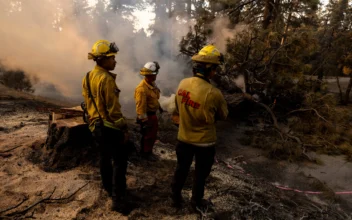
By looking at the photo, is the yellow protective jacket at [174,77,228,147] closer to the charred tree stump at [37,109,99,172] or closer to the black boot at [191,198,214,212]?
the black boot at [191,198,214,212]

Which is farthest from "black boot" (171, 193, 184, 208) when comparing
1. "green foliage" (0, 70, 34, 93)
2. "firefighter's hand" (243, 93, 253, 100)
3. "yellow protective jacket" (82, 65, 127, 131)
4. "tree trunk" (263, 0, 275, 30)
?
"green foliage" (0, 70, 34, 93)

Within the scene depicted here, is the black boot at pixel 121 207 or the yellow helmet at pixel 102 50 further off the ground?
the yellow helmet at pixel 102 50

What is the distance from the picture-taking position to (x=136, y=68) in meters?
13.5

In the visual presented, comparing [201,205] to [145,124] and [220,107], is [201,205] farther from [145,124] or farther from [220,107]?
[145,124]

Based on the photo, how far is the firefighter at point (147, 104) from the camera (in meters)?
3.95

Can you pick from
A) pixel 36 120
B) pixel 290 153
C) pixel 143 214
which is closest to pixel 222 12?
pixel 290 153

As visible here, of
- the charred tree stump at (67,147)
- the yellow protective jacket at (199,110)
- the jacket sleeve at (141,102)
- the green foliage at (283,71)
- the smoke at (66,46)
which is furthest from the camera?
the smoke at (66,46)

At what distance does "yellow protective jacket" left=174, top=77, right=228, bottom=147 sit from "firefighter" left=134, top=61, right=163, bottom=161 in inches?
53.3

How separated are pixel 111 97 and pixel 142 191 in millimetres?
1477

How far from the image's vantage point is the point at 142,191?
3.26 meters

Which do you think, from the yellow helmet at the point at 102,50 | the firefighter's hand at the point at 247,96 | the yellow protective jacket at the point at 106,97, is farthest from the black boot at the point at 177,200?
the firefighter's hand at the point at 247,96

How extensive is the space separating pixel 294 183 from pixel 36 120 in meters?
6.29

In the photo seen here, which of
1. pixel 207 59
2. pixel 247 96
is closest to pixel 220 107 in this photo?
pixel 207 59

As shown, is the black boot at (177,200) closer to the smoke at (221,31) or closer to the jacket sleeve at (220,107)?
the jacket sleeve at (220,107)
